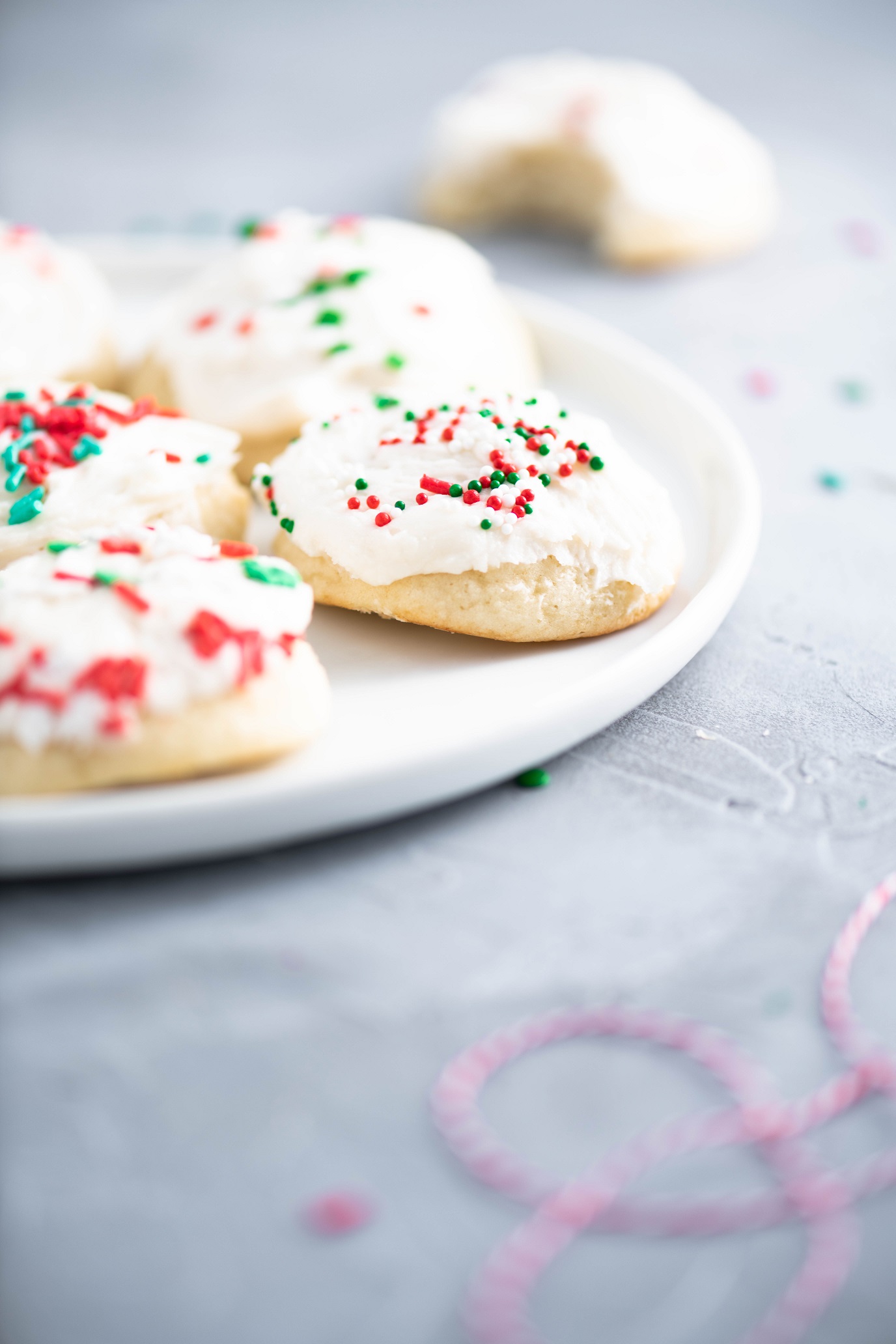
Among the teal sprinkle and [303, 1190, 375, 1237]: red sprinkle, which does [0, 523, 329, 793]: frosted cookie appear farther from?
[303, 1190, 375, 1237]: red sprinkle

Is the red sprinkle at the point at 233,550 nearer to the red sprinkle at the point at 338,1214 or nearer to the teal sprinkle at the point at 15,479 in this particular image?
the teal sprinkle at the point at 15,479

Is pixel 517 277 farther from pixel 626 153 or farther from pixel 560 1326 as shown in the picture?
pixel 560 1326

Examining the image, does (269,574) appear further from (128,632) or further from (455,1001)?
(455,1001)

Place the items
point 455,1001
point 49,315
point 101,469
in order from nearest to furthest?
point 455,1001 → point 101,469 → point 49,315

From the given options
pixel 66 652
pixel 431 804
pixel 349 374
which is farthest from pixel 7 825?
pixel 349 374

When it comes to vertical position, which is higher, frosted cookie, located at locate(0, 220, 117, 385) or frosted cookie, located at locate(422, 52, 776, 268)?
frosted cookie, located at locate(422, 52, 776, 268)

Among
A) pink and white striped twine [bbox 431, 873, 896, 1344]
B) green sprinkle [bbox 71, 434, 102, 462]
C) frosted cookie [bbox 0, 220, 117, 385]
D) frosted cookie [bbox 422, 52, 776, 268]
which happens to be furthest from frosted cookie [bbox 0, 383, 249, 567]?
frosted cookie [bbox 422, 52, 776, 268]

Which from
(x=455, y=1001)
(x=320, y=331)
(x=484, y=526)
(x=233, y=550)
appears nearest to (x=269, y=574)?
(x=233, y=550)
